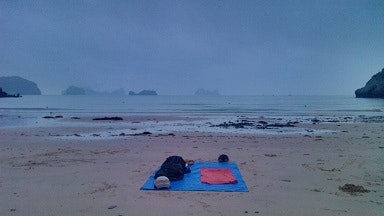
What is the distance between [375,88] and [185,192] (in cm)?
11937

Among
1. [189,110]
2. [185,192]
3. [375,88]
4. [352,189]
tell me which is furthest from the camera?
[375,88]

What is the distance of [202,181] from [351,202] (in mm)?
2980

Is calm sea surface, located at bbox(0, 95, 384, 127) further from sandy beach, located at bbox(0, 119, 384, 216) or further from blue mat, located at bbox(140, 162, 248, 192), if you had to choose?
blue mat, located at bbox(140, 162, 248, 192)

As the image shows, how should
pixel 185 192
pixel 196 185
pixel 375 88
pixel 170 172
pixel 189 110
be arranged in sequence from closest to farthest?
1. pixel 185 192
2. pixel 196 185
3. pixel 170 172
4. pixel 189 110
5. pixel 375 88

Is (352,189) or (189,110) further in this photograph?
(189,110)

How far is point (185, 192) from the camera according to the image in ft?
21.7

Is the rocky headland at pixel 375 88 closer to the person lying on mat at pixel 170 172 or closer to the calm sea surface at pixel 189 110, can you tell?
the calm sea surface at pixel 189 110

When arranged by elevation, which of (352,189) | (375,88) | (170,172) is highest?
(375,88)

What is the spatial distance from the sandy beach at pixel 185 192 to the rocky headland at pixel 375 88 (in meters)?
106

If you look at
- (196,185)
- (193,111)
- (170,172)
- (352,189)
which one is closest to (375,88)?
(193,111)

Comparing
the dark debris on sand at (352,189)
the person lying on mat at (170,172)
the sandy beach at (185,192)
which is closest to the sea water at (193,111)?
the sandy beach at (185,192)

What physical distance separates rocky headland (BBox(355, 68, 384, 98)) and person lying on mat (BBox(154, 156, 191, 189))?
114m

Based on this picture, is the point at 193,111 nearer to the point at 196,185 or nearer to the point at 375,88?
the point at 196,185

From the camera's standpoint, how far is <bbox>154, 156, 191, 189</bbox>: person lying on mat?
22.3ft
